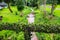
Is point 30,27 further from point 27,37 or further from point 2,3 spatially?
point 2,3

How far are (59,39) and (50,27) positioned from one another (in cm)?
168

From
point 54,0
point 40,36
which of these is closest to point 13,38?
point 40,36

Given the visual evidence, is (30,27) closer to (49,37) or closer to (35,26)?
(35,26)

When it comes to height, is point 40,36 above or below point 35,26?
below

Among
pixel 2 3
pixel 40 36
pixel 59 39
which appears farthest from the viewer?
pixel 2 3

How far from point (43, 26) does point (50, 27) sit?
0.82 feet

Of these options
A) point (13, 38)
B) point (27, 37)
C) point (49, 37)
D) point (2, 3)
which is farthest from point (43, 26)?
point (2, 3)

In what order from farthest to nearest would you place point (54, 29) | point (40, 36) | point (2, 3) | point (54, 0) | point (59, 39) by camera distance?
point (2, 3)
point (54, 0)
point (40, 36)
point (59, 39)
point (54, 29)

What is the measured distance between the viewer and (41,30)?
19.6ft

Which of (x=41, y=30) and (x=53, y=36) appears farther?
(x=53, y=36)

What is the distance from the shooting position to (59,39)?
24.3 ft

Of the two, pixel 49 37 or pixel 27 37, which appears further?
pixel 49 37

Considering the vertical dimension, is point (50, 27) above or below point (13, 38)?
above

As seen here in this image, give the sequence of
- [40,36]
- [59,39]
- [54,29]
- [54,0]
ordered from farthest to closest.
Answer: [54,0], [40,36], [59,39], [54,29]
